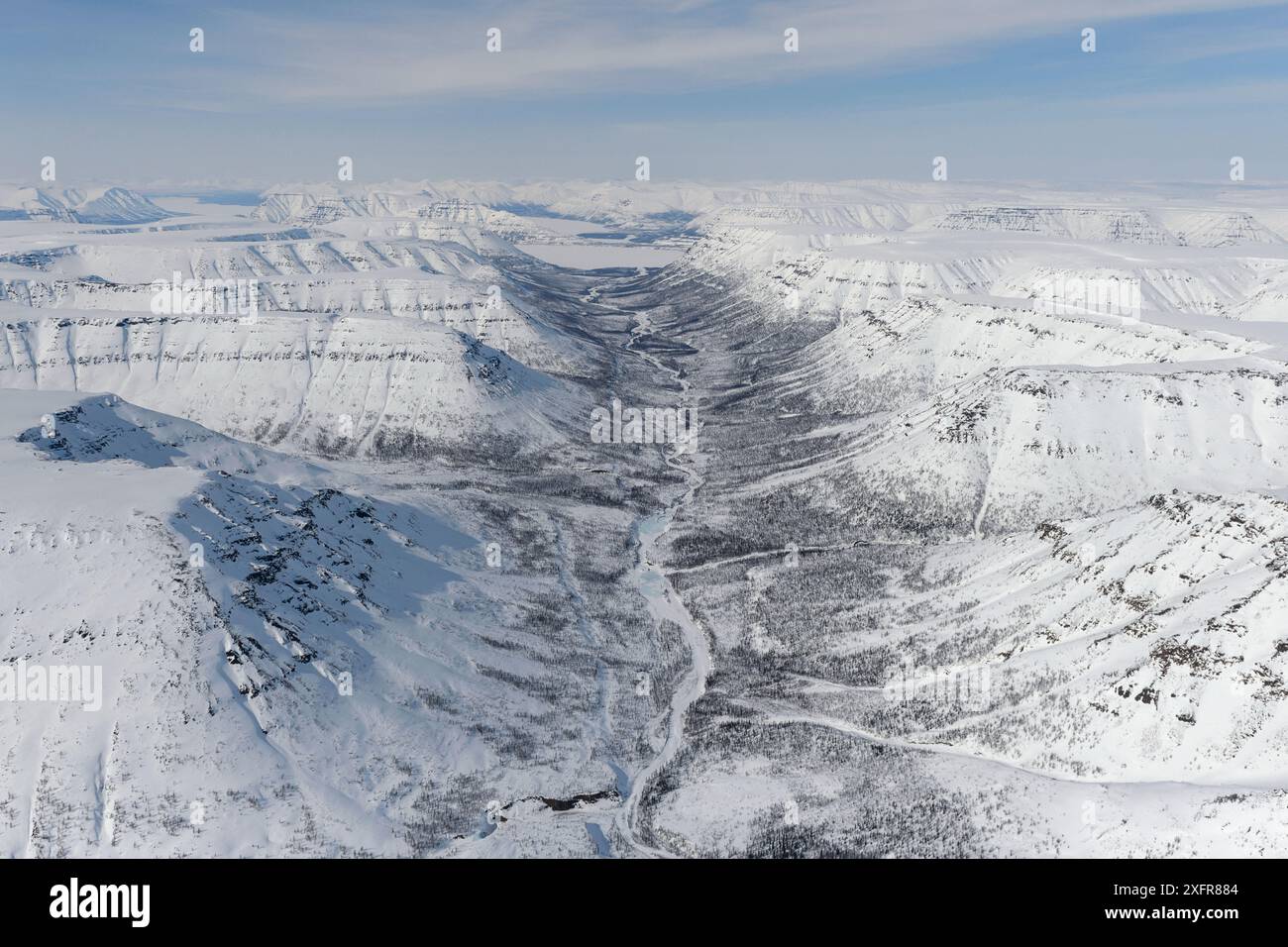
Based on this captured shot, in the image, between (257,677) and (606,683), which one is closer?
(257,677)

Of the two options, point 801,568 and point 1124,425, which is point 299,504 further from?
point 1124,425

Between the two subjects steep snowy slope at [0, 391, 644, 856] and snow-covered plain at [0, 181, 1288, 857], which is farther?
steep snowy slope at [0, 391, 644, 856]

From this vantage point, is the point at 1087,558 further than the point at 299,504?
No

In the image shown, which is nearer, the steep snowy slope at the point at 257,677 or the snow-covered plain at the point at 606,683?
the snow-covered plain at the point at 606,683

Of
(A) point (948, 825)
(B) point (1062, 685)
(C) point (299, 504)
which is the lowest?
(A) point (948, 825)

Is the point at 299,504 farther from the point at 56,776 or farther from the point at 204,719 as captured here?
the point at 56,776

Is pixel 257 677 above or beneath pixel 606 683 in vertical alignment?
above

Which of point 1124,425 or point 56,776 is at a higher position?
point 1124,425

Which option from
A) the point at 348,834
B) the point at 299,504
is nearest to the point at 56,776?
the point at 348,834
